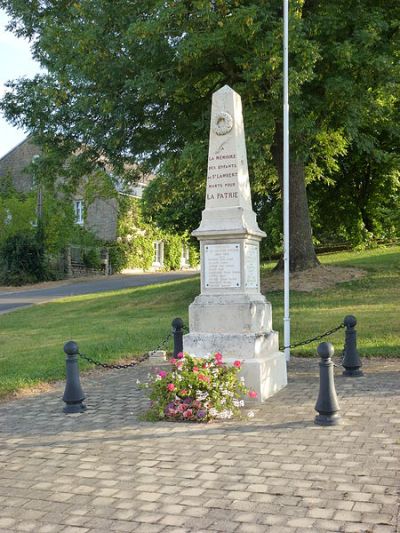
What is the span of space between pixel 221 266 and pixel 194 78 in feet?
32.6

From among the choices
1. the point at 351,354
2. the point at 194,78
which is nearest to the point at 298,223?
the point at 194,78

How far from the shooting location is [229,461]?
5.46 metres

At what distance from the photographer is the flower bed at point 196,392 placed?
696 cm

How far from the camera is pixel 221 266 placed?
27.5ft

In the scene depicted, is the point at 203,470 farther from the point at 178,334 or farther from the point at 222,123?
the point at 222,123

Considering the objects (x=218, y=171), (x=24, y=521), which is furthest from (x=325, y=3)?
(x=24, y=521)

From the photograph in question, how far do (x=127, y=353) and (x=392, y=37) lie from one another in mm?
12710

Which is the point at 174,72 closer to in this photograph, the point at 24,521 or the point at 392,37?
the point at 392,37

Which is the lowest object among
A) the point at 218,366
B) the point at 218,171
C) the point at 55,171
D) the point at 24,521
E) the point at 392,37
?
the point at 24,521

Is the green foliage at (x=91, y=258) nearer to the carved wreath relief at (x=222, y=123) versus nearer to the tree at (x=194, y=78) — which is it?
the tree at (x=194, y=78)

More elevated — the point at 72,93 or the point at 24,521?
the point at 72,93

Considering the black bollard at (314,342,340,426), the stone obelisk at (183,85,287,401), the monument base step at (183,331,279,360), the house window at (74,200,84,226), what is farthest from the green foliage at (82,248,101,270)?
the black bollard at (314,342,340,426)

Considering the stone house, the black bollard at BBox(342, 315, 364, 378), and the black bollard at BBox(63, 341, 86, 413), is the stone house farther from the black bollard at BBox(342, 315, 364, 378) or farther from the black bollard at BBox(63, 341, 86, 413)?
the black bollard at BBox(63, 341, 86, 413)

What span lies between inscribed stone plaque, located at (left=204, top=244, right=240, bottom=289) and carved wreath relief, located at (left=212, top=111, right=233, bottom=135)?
1.61 m
